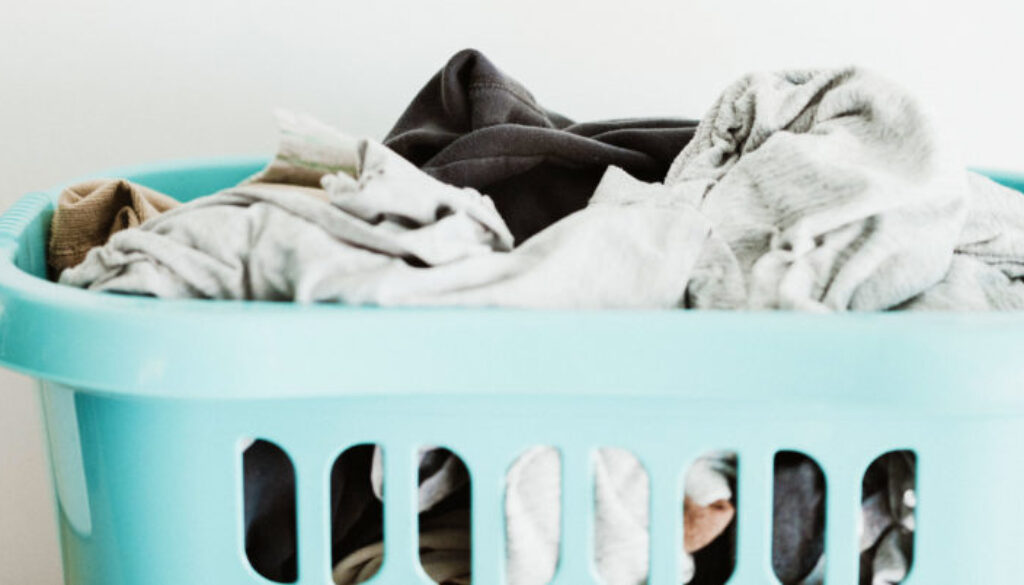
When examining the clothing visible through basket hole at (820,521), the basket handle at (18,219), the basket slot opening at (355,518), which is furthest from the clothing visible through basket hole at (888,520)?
the basket handle at (18,219)

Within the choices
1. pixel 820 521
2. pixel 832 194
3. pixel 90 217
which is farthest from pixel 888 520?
pixel 90 217

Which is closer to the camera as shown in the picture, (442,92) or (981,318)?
(981,318)

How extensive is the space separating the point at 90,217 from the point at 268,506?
24 centimetres

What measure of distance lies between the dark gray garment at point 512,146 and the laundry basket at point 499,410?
213 mm

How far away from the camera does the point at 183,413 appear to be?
19.9 inches

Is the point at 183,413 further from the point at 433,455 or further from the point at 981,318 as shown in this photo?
the point at 981,318

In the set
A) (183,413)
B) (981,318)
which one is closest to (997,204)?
(981,318)

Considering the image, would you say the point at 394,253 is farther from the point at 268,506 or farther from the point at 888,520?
the point at 888,520

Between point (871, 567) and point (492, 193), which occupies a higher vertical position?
point (492, 193)

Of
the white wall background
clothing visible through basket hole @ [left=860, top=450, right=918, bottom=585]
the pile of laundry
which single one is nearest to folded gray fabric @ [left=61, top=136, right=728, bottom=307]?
the pile of laundry

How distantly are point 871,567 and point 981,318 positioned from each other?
135 millimetres

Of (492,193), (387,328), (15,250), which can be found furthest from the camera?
(492,193)

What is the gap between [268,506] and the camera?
0.55m

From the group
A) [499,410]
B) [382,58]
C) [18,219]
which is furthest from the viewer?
[382,58]
